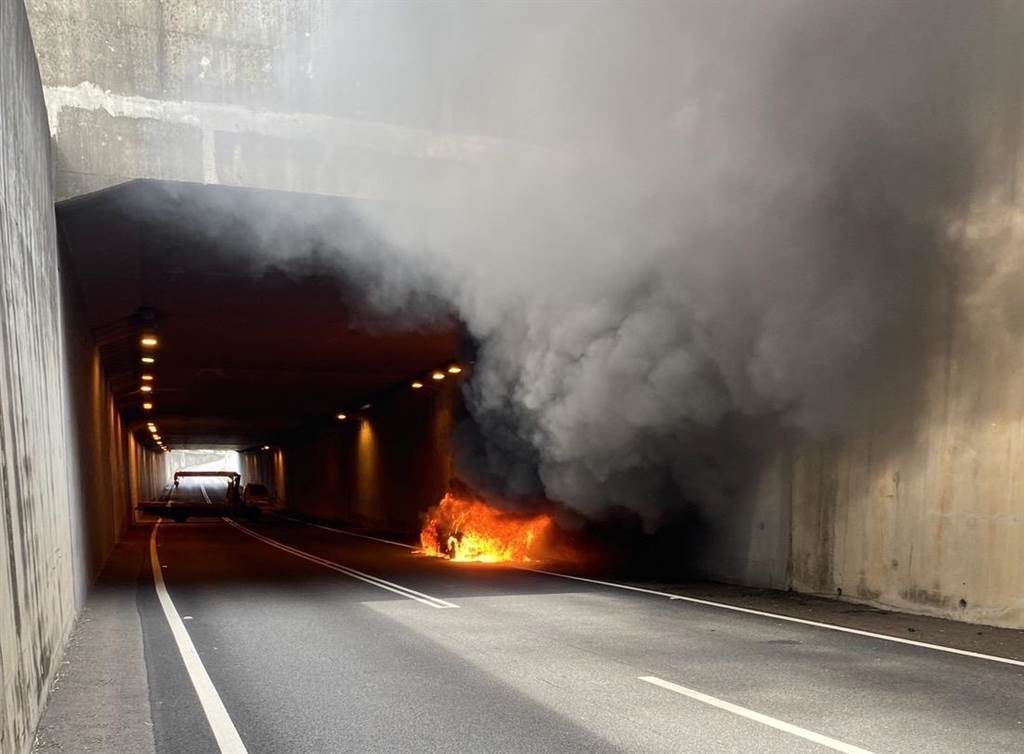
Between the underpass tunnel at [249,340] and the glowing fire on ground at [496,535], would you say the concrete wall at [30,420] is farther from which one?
the glowing fire on ground at [496,535]

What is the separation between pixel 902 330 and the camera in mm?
9344

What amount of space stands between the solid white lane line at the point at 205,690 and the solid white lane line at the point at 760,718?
286 centimetres

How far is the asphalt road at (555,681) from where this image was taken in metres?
4.95

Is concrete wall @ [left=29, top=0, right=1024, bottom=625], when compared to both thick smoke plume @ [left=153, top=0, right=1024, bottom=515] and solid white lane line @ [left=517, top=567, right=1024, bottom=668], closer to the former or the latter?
thick smoke plume @ [left=153, top=0, right=1024, bottom=515]

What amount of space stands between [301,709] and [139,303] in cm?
1129

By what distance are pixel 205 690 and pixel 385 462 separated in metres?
21.8

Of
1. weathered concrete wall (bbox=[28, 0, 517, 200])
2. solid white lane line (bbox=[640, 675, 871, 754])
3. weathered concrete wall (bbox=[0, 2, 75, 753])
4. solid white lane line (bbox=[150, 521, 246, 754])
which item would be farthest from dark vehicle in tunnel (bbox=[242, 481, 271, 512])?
solid white lane line (bbox=[640, 675, 871, 754])

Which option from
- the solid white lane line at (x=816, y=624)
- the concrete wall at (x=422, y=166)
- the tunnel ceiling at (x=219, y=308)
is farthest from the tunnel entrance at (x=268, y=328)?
the solid white lane line at (x=816, y=624)

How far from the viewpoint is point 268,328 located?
16.9 m

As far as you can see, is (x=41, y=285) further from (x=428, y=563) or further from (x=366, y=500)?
(x=366, y=500)

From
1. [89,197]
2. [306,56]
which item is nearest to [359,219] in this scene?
[306,56]

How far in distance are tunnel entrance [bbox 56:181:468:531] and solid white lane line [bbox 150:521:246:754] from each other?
4544 millimetres

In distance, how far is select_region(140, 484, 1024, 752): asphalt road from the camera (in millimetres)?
4949

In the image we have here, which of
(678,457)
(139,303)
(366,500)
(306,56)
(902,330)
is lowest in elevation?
(366,500)
